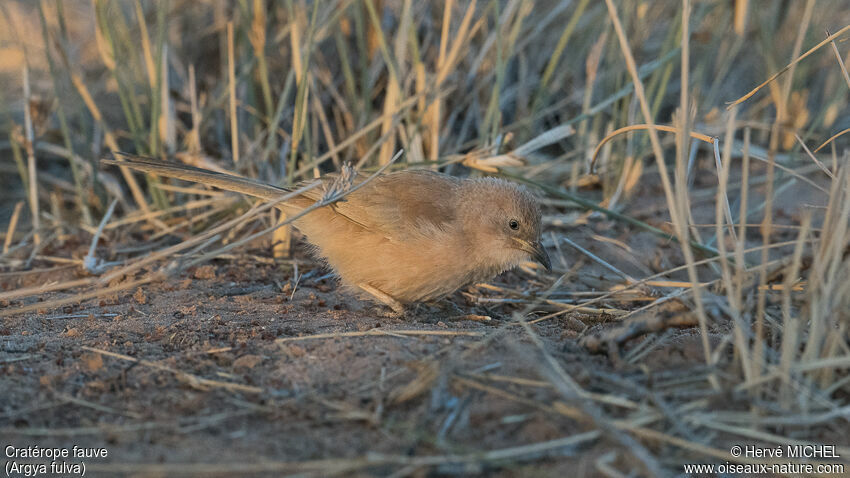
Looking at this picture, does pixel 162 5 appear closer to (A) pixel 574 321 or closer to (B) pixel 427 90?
(B) pixel 427 90

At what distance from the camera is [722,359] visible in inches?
114

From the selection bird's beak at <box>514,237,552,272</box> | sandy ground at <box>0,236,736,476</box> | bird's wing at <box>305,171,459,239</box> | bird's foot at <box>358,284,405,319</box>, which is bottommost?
bird's foot at <box>358,284,405,319</box>

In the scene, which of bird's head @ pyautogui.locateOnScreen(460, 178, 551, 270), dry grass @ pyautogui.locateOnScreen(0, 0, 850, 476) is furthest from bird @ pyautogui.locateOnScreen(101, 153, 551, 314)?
dry grass @ pyautogui.locateOnScreen(0, 0, 850, 476)

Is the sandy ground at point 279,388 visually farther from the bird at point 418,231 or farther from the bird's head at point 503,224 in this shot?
the bird's head at point 503,224

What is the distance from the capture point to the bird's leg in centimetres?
426

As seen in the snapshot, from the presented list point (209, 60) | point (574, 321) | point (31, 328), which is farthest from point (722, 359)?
point (209, 60)

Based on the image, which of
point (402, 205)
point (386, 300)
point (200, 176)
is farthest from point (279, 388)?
point (200, 176)

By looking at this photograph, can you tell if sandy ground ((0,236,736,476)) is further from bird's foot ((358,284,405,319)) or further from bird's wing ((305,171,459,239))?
bird's wing ((305,171,459,239))

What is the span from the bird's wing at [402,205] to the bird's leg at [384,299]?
339mm

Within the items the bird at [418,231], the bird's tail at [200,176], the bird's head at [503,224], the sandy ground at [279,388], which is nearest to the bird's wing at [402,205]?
the bird at [418,231]

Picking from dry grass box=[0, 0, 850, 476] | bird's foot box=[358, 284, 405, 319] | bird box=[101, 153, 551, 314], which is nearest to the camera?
dry grass box=[0, 0, 850, 476]

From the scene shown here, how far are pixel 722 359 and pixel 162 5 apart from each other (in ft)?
12.9

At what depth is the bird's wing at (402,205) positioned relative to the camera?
166 inches

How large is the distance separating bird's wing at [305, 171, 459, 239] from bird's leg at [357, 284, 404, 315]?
34 cm
